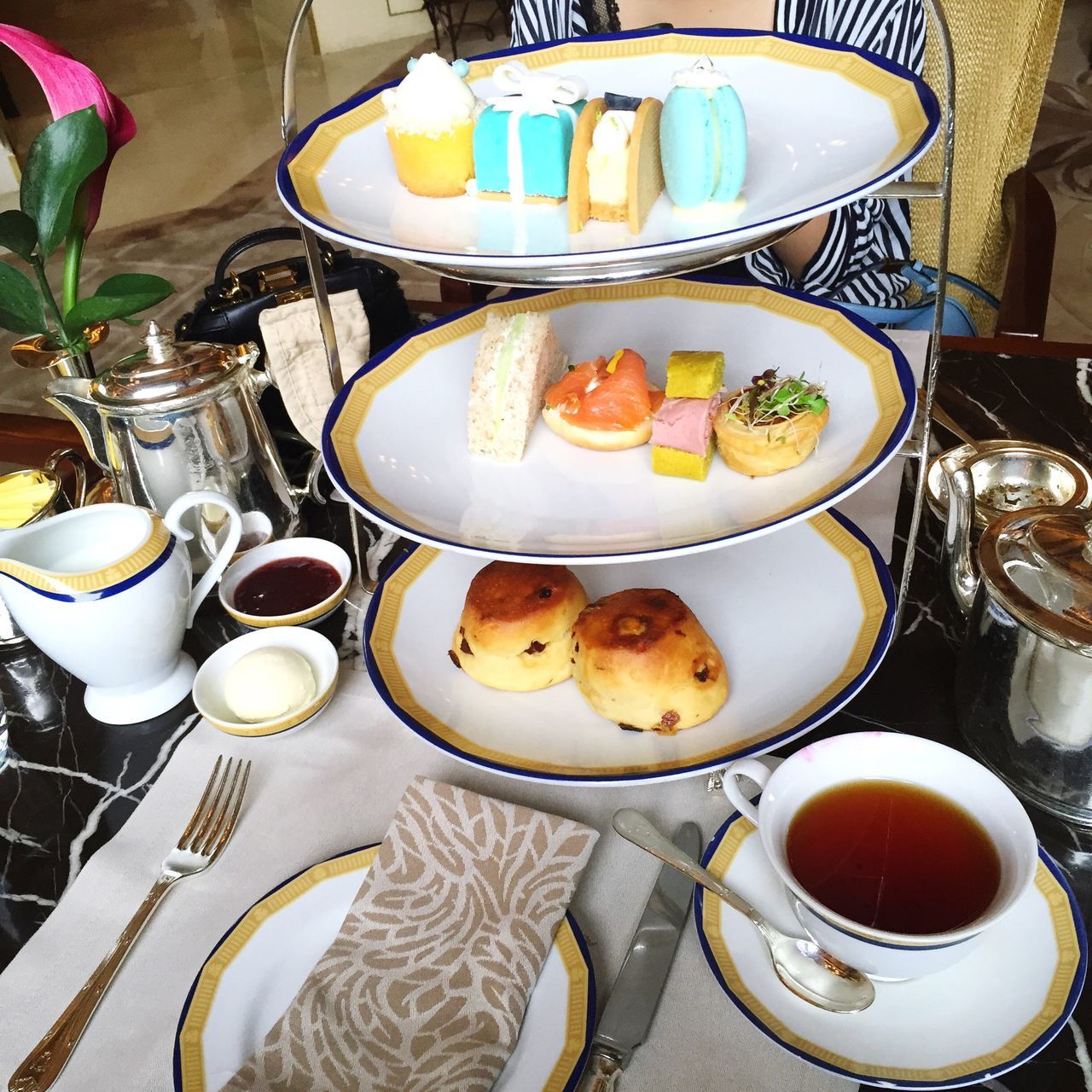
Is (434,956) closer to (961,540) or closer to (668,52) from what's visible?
(961,540)

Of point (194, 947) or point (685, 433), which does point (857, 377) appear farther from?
point (194, 947)

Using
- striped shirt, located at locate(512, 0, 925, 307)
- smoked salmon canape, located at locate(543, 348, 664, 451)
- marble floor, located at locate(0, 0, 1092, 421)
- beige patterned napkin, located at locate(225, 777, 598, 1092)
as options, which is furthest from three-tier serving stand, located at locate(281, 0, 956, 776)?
marble floor, located at locate(0, 0, 1092, 421)

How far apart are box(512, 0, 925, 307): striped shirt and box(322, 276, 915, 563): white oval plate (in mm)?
540

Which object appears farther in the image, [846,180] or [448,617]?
[448,617]

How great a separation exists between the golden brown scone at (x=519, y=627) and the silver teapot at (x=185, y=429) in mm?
300

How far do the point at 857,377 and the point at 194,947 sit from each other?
1.92ft

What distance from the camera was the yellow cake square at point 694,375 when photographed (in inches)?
26.7

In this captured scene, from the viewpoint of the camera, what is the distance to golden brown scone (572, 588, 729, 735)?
0.65 m

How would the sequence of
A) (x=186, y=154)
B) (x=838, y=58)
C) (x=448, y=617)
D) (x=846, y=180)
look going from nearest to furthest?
(x=846, y=180) → (x=838, y=58) → (x=448, y=617) → (x=186, y=154)

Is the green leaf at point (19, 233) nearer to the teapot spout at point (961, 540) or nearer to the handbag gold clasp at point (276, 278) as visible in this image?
the handbag gold clasp at point (276, 278)

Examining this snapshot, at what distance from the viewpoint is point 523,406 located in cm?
69

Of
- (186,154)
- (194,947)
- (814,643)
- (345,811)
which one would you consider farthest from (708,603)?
(186,154)

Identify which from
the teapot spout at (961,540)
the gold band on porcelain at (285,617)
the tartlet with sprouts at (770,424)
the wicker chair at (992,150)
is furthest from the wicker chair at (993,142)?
the gold band on porcelain at (285,617)

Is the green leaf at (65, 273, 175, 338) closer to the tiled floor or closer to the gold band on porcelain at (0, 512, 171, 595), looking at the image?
the gold band on porcelain at (0, 512, 171, 595)
